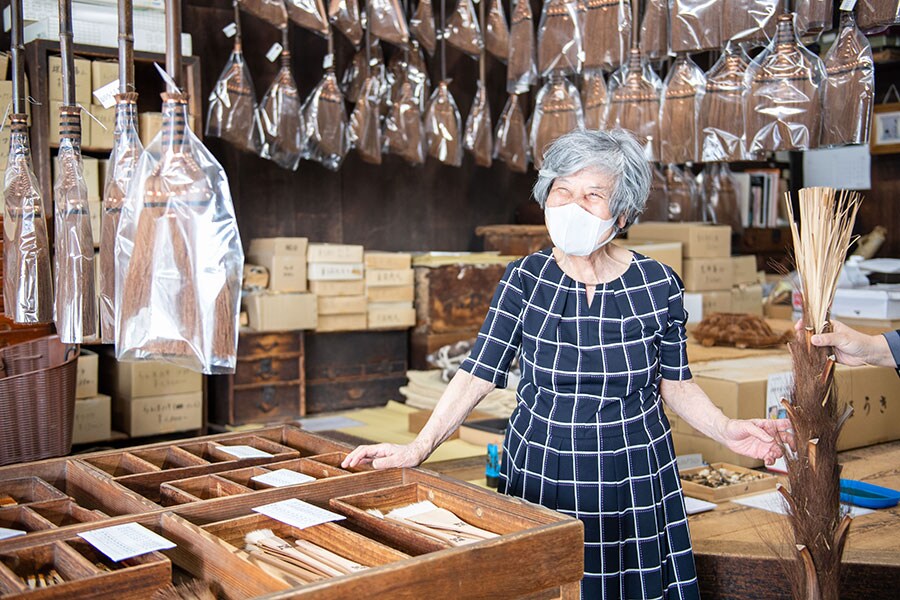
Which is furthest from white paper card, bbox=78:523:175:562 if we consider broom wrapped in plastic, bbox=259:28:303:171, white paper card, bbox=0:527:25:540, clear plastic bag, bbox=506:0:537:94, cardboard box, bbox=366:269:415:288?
cardboard box, bbox=366:269:415:288

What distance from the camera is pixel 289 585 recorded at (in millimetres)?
1192

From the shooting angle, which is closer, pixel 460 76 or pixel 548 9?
pixel 548 9

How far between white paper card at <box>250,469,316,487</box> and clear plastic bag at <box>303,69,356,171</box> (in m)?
2.88

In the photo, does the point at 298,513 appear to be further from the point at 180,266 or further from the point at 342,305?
the point at 342,305

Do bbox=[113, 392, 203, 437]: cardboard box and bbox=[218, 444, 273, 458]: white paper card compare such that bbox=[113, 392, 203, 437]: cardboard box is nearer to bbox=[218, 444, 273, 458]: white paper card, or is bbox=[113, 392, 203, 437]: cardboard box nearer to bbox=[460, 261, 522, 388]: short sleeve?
bbox=[218, 444, 273, 458]: white paper card

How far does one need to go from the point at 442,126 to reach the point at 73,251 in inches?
120

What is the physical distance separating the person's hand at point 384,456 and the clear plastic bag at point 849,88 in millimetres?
1479

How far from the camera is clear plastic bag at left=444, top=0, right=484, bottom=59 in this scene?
13.6 ft

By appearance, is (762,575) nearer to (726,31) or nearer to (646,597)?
(646,597)

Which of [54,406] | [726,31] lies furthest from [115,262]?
[726,31]

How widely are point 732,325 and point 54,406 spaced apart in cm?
247

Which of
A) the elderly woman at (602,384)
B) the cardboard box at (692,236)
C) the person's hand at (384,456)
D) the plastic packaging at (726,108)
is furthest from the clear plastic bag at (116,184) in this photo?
the cardboard box at (692,236)

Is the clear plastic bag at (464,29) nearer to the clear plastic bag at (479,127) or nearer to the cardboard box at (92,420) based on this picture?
the clear plastic bag at (479,127)

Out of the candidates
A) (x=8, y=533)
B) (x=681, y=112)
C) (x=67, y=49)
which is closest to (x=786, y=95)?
(x=681, y=112)
